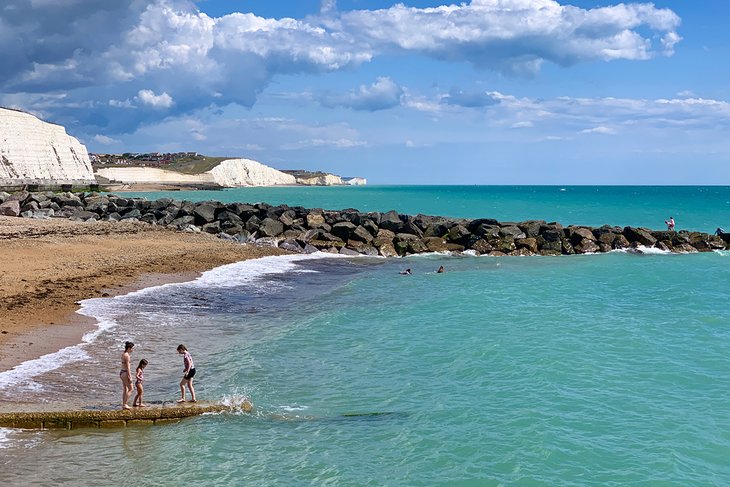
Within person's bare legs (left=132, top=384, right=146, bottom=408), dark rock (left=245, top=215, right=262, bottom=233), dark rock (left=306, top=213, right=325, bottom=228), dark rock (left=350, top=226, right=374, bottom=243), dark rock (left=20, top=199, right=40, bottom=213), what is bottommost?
person's bare legs (left=132, top=384, right=146, bottom=408)

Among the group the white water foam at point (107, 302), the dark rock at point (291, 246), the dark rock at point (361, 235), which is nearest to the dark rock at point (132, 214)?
the dark rock at point (291, 246)

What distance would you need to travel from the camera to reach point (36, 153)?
3851 inches

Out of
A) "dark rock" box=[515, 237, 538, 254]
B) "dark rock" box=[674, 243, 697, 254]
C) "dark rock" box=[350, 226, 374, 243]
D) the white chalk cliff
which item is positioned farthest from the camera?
the white chalk cliff

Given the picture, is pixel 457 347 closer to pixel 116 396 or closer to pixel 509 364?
pixel 509 364

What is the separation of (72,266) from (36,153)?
8316cm

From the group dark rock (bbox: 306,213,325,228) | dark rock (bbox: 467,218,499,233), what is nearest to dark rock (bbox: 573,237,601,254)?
dark rock (bbox: 467,218,499,233)

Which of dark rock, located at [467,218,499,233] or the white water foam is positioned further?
dark rock, located at [467,218,499,233]

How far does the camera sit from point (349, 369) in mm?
14539

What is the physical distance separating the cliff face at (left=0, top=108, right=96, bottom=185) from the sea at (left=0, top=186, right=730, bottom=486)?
3064 inches

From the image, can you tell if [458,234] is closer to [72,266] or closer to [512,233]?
[512,233]

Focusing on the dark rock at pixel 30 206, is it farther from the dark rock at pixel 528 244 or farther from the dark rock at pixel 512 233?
the dark rock at pixel 528 244

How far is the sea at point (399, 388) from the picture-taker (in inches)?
376

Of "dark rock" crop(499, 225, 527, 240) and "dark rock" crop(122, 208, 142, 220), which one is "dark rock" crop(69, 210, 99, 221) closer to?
"dark rock" crop(122, 208, 142, 220)

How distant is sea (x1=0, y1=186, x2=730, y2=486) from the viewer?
31.3 ft
